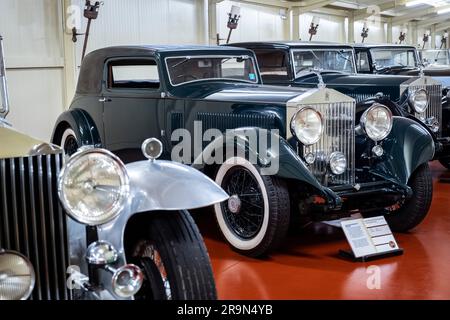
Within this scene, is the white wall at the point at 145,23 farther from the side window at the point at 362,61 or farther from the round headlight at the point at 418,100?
the round headlight at the point at 418,100

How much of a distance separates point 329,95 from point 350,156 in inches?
18.6

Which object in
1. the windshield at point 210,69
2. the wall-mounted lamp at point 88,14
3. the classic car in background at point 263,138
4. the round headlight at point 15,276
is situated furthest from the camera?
the wall-mounted lamp at point 88,14

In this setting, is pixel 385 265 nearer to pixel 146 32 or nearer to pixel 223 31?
pixel 146 32

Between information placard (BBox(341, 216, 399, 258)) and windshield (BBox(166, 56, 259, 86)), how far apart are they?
1745 mm

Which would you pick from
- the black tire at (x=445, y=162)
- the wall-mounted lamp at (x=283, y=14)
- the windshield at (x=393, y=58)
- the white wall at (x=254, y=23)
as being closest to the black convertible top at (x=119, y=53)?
the windshield at (x=393, y=58)

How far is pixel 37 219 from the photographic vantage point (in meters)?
2.14

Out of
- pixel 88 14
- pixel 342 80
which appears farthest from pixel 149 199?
pixel 88 14

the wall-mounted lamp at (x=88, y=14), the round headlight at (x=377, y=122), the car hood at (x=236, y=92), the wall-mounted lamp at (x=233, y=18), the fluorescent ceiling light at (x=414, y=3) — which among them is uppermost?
the fluorescent ceiling light at (x=414, y=3)

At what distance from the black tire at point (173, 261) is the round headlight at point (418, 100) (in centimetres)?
455

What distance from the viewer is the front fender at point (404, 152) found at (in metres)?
4.36

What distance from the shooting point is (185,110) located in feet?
15.4

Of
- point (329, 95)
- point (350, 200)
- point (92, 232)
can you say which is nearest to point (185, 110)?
point (329, 95)

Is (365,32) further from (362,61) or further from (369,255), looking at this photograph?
(369,255)

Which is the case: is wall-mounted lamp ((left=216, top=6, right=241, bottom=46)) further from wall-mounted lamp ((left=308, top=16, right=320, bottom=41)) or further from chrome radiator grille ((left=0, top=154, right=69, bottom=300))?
chrome radiator grille ((left=0, top=154, right=69, bottom=300))
